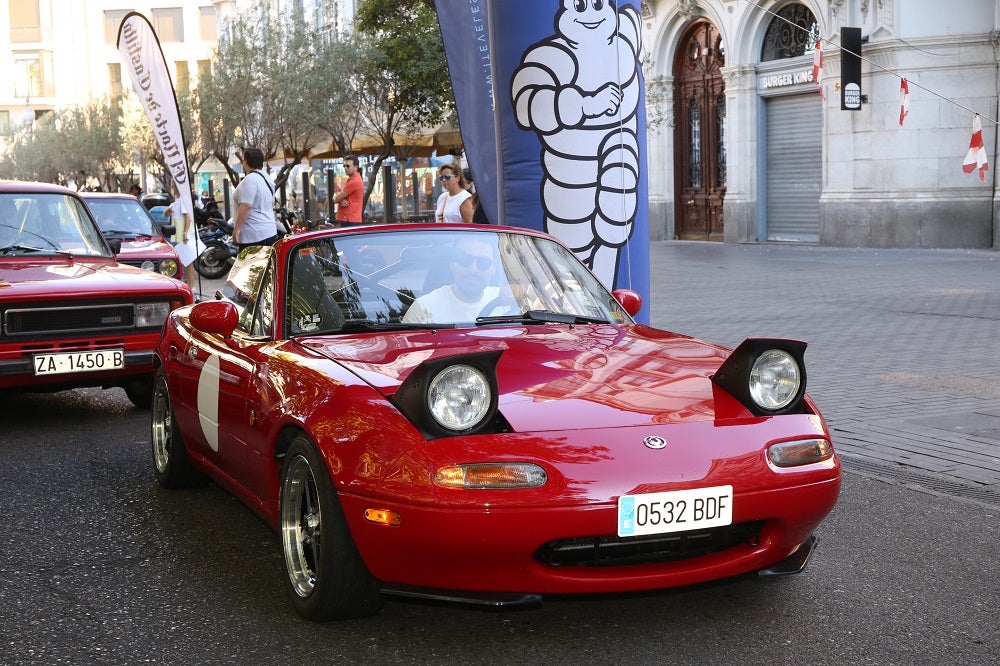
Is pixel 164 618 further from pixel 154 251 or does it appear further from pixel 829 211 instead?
pixel 829 211

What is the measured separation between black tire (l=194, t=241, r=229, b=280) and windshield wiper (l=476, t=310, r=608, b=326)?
1817 cm

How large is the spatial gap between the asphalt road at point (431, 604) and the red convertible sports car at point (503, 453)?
0.55 feet

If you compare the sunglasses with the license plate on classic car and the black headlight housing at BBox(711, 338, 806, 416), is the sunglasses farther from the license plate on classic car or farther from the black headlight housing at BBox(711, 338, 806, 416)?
the license plate on classic car

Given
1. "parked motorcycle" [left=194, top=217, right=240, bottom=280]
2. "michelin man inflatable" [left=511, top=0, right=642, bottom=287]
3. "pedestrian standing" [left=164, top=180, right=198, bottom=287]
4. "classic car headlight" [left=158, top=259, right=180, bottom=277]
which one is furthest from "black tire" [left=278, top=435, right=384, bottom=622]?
"parked motorcycle" [left=194, top=217, right=240, bottom=280]

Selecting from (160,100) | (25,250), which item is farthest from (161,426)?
(160,100)

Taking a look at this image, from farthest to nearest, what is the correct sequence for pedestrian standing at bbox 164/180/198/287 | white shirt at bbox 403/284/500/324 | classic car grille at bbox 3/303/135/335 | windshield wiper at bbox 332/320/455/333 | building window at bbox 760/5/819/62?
building window at bbox 760/5/819/62 → pedestrian standing at bbox 164/180/198/287 → classic car grille at bbox 3/303/135/335 → white shirt at bbox 403/284/500/324 → windshield wiper at bbox 332/320/455/333

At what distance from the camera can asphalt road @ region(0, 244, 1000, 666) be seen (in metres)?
3.69

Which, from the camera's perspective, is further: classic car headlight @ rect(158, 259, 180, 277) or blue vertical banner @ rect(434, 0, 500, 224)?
classic car headlight @ rect(158, 259, 180, 277)

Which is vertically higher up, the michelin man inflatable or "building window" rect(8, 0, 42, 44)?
"building window" rect(8, 0, 42, 44)

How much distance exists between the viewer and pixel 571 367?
13.8ft

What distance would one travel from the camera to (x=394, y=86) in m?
32.0

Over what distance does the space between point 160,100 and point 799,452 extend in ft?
35.8

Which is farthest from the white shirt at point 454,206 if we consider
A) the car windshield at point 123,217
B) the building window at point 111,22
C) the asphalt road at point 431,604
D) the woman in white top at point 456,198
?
the building window at point 111,22

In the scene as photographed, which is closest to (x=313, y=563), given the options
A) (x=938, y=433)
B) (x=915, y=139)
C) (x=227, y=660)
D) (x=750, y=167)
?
(x=227, y=660)
